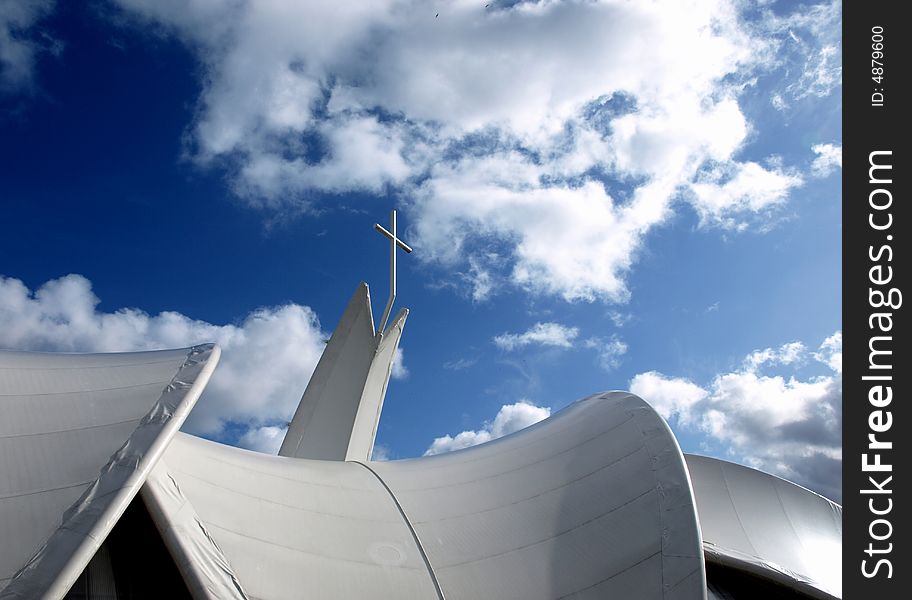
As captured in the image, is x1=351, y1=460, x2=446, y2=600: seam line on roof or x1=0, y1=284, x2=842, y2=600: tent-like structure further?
x1=351, y1=460, x2=446, y2=600: seam line on roof

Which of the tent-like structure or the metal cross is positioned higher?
the metal cross

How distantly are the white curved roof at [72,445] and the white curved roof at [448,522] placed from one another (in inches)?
24.9

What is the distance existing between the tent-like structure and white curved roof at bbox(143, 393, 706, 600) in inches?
0.8

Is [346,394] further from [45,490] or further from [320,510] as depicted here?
[45,490]

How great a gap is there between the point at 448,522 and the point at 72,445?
4072 mm

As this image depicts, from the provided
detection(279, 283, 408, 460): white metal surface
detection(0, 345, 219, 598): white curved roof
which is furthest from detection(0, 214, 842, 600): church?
detection(279, 283, 408, 460): white metal surface

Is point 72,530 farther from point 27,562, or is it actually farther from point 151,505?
point 151,505

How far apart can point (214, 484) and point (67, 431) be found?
69.0 inches

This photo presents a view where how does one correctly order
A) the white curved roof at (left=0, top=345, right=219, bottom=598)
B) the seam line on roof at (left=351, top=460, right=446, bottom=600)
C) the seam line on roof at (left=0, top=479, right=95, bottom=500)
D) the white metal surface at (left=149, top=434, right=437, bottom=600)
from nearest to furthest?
the white curved roof at (left=0, top=345, right=219, bottom=598) → the seam line on roof at (left=0, top=479, right=95, bottom=500) → the white metal surface at (left=149, top=434, right=437, bottom=600) → the seam line on roof at (left=351, top=460, right=446, bottom=600)

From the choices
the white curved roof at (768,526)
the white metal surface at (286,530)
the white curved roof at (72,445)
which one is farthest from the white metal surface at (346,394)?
the white curved roof at (72,445)

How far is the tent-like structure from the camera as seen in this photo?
513 centimetres

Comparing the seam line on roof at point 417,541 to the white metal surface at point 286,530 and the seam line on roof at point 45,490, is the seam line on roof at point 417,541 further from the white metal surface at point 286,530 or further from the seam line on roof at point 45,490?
the seam line on roof at point 45,490

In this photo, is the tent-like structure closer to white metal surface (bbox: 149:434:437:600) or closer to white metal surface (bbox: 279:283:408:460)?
white metal surface (bbox: 149:434:437:600)

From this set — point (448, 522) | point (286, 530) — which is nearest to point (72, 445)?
point (286, 530)
